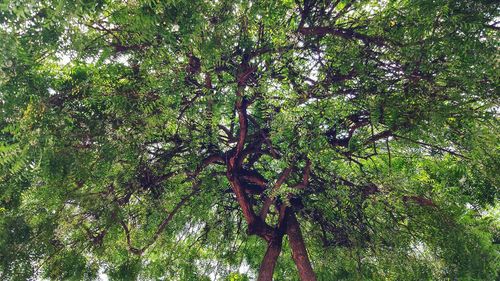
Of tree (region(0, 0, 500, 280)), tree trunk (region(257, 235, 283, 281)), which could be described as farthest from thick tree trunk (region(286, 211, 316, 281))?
tree trunk (region(257, 235, 283, 281))

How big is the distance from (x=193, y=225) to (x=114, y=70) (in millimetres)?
3228

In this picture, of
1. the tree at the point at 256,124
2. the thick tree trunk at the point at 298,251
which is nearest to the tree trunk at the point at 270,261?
the tree at the point at 256,124

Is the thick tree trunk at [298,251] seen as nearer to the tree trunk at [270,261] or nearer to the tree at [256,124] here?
the tree at [256,124]

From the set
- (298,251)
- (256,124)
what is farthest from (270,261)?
(256,124)

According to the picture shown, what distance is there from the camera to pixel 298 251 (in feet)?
15.5

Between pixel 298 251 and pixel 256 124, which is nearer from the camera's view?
pixel 256 124

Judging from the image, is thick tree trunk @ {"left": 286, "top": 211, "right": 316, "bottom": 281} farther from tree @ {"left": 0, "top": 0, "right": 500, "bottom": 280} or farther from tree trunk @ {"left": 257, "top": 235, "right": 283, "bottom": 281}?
tree trunk @ {"left": 257, "top": 235, "right": 283, "bottom": 281}

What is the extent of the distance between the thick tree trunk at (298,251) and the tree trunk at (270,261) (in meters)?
0.20

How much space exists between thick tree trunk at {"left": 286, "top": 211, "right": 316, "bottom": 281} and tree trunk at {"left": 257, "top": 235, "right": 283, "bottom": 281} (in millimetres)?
195

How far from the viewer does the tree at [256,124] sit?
95.3 inches

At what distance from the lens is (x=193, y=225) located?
585cm

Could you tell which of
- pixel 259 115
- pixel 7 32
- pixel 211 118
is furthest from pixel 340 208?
pixel 7 32

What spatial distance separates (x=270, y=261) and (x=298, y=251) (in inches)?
15.7

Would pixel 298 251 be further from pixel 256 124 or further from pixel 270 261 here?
pixel 256 124
